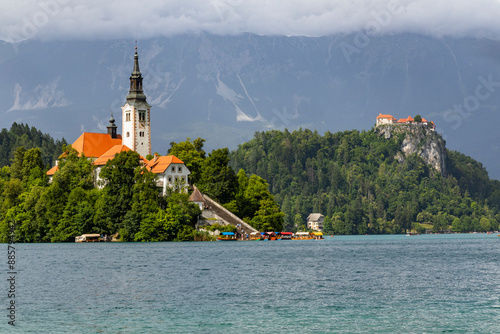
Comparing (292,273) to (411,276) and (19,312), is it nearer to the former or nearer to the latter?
(411,276)

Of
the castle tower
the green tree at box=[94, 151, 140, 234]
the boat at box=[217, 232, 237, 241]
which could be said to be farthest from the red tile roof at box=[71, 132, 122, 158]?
the boat at box=[217, 232, 237, 241]

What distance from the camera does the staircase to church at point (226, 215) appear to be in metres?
128

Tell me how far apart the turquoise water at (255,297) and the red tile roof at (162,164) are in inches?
2275

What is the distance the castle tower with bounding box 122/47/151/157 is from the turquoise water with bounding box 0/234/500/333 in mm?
78942

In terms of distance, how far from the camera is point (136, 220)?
A: 397ft

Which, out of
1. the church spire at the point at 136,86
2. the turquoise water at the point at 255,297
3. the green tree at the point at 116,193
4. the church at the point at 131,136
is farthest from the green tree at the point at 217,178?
the turquoise water at the point at 255,297

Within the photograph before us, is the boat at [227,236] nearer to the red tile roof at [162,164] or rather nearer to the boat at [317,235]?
the red tile roof at [162,164]

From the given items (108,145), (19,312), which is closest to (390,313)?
(19,312)

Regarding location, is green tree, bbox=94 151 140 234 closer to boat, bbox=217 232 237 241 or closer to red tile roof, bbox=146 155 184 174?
red tile roof, bbox=146 155 184 174

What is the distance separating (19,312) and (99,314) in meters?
4.33

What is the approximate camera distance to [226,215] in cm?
12875

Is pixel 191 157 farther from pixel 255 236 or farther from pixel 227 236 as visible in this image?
pixel 255 236

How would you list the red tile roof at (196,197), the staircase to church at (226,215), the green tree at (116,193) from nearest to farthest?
1. the green tree at (116,193)
2. the red tile roof at (196,197)
3. the staircase to church at (226,215)

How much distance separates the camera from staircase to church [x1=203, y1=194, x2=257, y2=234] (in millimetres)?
128125
